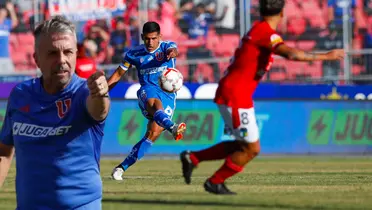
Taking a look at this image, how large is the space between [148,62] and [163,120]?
5.07 feet

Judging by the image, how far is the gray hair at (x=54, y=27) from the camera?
A: 148 inches

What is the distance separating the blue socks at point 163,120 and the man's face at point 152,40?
4.10ft

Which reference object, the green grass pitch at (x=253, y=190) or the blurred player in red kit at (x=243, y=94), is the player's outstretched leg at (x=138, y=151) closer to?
the green grass pitch at (x=253, y=190)

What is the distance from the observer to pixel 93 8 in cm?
2294

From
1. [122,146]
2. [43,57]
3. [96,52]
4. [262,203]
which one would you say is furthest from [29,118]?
[96,52]

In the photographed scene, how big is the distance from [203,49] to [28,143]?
748 inches

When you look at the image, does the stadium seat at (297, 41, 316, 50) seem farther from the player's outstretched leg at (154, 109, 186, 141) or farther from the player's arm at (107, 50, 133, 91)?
the player's outstretched leg at (154, 109, 186, 141)

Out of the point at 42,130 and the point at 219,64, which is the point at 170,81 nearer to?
the point at 42,130

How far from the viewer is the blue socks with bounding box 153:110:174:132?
12.3 metres

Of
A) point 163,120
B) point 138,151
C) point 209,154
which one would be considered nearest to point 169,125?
point 163,120

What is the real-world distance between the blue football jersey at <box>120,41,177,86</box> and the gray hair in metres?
9.80

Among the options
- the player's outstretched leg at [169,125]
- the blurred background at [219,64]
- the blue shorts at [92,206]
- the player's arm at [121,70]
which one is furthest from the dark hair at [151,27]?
the blue shorts at [92,206]

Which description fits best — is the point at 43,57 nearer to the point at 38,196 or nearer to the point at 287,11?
the point at 38,196

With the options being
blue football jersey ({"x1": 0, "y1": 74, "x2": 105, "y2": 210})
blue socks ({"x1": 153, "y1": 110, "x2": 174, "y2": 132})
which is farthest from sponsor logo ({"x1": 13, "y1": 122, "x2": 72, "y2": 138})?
blue socks ({"x1": 153, "y1": 110, "x2": 174, "y2": 132})
